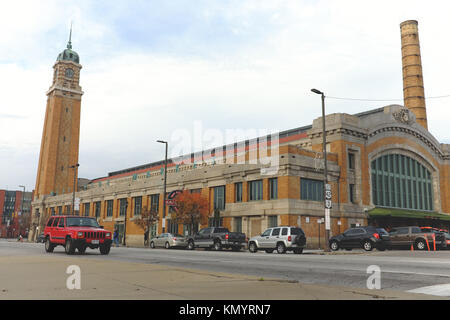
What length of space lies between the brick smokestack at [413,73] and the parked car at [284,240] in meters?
45.8

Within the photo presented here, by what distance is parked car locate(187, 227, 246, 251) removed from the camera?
31250 mm

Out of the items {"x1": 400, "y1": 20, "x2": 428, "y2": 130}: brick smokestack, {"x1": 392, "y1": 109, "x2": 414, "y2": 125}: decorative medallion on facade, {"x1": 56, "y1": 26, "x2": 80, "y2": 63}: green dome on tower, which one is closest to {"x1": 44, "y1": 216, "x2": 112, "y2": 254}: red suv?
{"x1": 392, "y1": 109, "x2": 414, "y2": 125}: decorative medallion on facade

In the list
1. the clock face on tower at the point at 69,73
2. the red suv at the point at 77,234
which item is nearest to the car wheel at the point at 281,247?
the red suv at the point at 77,234

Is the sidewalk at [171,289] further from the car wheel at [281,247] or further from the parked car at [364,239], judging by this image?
the parked car at [364,239]

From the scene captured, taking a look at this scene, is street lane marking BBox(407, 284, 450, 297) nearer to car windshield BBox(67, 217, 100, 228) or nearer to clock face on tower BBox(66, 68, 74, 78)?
car windshield BBox(67, 217, 100, 228)

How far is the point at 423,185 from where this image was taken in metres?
53.5

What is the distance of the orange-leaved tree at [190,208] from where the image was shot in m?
42.4

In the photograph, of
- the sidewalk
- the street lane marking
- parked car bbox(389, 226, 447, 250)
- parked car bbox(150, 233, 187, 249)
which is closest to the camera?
the sidewalk

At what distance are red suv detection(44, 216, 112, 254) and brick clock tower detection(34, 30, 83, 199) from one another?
7217 cm

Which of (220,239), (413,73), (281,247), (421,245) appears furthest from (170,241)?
(413,73)

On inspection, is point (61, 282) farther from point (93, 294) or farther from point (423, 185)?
point (423, 185)
